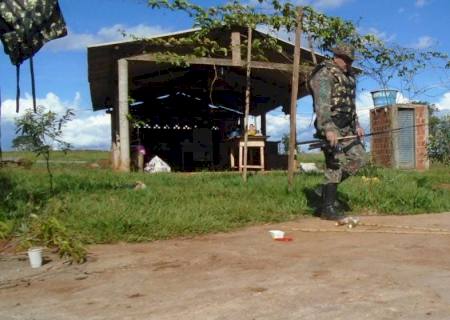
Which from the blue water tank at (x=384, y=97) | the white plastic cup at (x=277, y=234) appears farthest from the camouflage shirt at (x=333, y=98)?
the blue water tank at (x=384, y=97)

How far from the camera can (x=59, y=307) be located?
3.46 meters

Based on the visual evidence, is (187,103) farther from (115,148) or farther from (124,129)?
(124,129)

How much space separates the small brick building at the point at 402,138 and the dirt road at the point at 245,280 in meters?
8.49

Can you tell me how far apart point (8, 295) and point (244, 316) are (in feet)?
5.44

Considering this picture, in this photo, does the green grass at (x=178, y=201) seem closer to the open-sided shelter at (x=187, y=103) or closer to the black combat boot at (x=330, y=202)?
the black combat boot at (x=330, y=202)

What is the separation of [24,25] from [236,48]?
574 centimetres

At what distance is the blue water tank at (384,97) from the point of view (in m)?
12.3

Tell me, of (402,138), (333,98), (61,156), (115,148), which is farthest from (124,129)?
(402,138)

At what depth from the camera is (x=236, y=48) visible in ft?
34.8

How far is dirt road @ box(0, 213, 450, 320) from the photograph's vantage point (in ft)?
10.7

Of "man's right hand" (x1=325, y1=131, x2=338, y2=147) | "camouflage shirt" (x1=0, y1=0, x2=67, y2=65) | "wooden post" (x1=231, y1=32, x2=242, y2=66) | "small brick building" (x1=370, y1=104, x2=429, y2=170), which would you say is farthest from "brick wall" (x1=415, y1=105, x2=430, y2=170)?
"camouflage shirt" (x1=0, y1=0, x2=67, y2=65)

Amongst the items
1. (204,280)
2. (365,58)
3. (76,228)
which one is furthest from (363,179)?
(204,280)

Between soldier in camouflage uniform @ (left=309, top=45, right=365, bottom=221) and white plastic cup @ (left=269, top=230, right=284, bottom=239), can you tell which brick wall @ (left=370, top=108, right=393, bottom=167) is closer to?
soldier in camouflage uniform @ (left=309, top=45, right=365, bottom=221)

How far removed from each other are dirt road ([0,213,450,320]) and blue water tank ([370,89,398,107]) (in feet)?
23.5
